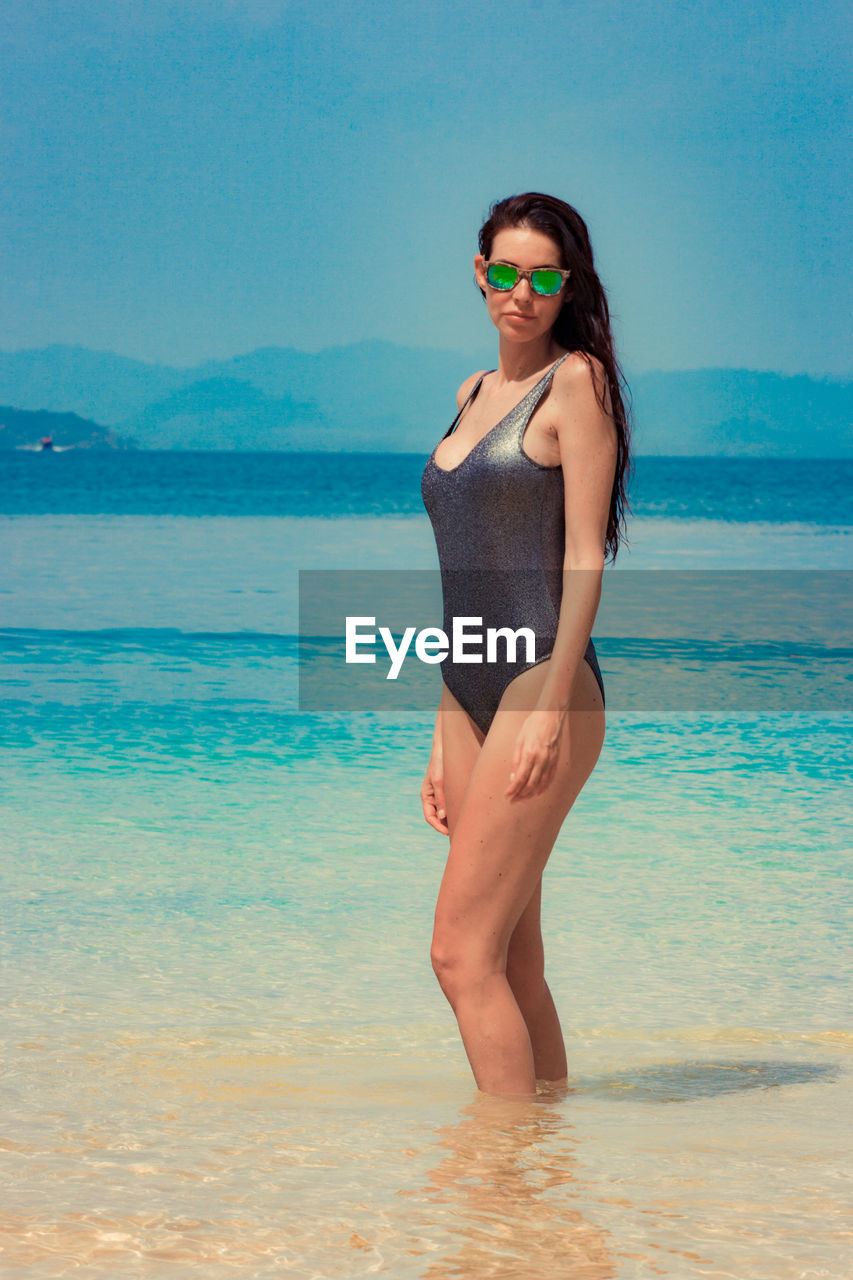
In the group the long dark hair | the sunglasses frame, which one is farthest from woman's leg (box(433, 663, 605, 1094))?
the sunglasses frame

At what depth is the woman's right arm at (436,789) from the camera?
2.92 metres

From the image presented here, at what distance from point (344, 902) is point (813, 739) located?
4188 millimetres

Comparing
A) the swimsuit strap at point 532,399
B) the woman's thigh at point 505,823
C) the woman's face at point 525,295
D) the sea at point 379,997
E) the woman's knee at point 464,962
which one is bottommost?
the sea at point 379,997

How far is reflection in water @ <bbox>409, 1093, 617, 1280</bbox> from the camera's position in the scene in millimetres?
2277

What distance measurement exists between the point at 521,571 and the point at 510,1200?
1.07m

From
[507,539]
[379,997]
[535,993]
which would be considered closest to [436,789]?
[535,993]

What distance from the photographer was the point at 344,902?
5000mm

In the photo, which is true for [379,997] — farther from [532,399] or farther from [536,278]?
[536,278]

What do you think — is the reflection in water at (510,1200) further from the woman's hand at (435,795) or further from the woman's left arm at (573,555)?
the woman's left arm at (573,555)

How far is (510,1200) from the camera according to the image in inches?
99.1

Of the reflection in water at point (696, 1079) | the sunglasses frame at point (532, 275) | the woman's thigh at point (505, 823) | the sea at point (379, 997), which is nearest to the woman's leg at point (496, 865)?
the woman's thigh at point (505, 823)

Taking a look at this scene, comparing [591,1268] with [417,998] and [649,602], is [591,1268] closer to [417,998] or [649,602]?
[417,998]

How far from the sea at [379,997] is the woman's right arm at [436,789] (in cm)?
55

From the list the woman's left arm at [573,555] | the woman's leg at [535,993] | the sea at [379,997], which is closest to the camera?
the sea at [379,997]
